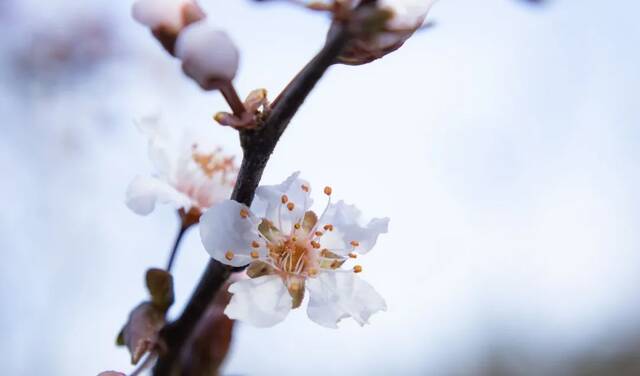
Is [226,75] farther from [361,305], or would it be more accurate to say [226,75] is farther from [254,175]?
[361,305]

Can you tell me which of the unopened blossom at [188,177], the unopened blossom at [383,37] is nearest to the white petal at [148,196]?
the unopened blossom at [188,177]

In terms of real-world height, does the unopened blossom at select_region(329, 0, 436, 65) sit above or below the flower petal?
above

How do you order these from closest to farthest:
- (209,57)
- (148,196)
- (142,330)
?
(209,57) → (142,330) → (148,196)

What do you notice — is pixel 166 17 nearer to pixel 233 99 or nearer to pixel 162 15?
pixel 162 15

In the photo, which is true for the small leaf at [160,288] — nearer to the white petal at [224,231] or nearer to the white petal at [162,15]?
→ the white petal at [224,231]

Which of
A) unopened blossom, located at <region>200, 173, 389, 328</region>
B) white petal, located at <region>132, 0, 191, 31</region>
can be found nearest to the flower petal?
unopened blossom, located at <region>200, 173, 389, 328</region>

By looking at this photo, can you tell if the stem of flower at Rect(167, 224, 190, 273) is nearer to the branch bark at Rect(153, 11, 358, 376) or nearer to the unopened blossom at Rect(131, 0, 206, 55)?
the branch bark at Rect(153, 11, 358, 376)

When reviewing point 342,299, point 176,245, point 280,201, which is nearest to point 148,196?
point 176,245

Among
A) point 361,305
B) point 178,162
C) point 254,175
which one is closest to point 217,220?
point 254,175
